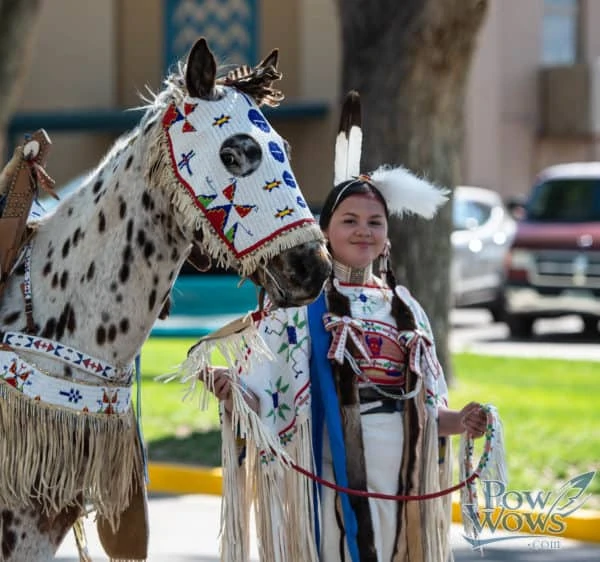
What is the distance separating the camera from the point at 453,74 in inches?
396

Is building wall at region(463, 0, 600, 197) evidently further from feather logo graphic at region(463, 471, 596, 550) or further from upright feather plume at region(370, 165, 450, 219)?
upright feather plume at region(370, 165, 450, 219)

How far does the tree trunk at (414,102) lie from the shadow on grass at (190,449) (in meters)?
1.94

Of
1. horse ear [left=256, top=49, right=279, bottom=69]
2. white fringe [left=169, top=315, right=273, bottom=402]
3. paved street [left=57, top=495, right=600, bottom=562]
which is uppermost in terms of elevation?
horse ear [left=256, top=49, right=279, bottom=69]

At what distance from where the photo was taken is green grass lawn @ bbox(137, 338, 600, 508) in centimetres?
796

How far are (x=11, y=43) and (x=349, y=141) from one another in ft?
33.5

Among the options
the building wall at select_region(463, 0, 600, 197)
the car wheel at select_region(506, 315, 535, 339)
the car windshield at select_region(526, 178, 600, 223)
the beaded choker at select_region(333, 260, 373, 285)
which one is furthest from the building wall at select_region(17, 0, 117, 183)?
the beaded choker at select_region(333, 260, 373, 285)

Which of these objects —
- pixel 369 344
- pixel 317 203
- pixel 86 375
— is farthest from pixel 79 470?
pixel 317 203

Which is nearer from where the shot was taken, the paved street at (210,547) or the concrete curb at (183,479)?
the paved street at (210,547)

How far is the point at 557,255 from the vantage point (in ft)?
51.6

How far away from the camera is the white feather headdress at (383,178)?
4562 mm

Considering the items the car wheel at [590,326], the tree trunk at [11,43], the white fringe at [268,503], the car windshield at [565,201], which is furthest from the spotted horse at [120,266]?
the car wheel at [590,326]

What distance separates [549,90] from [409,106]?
48.6 ft

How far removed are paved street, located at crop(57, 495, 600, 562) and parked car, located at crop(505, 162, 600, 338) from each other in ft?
28.5

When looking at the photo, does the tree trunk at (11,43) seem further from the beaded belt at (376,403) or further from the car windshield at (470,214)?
the beaded belt at (376,403)
